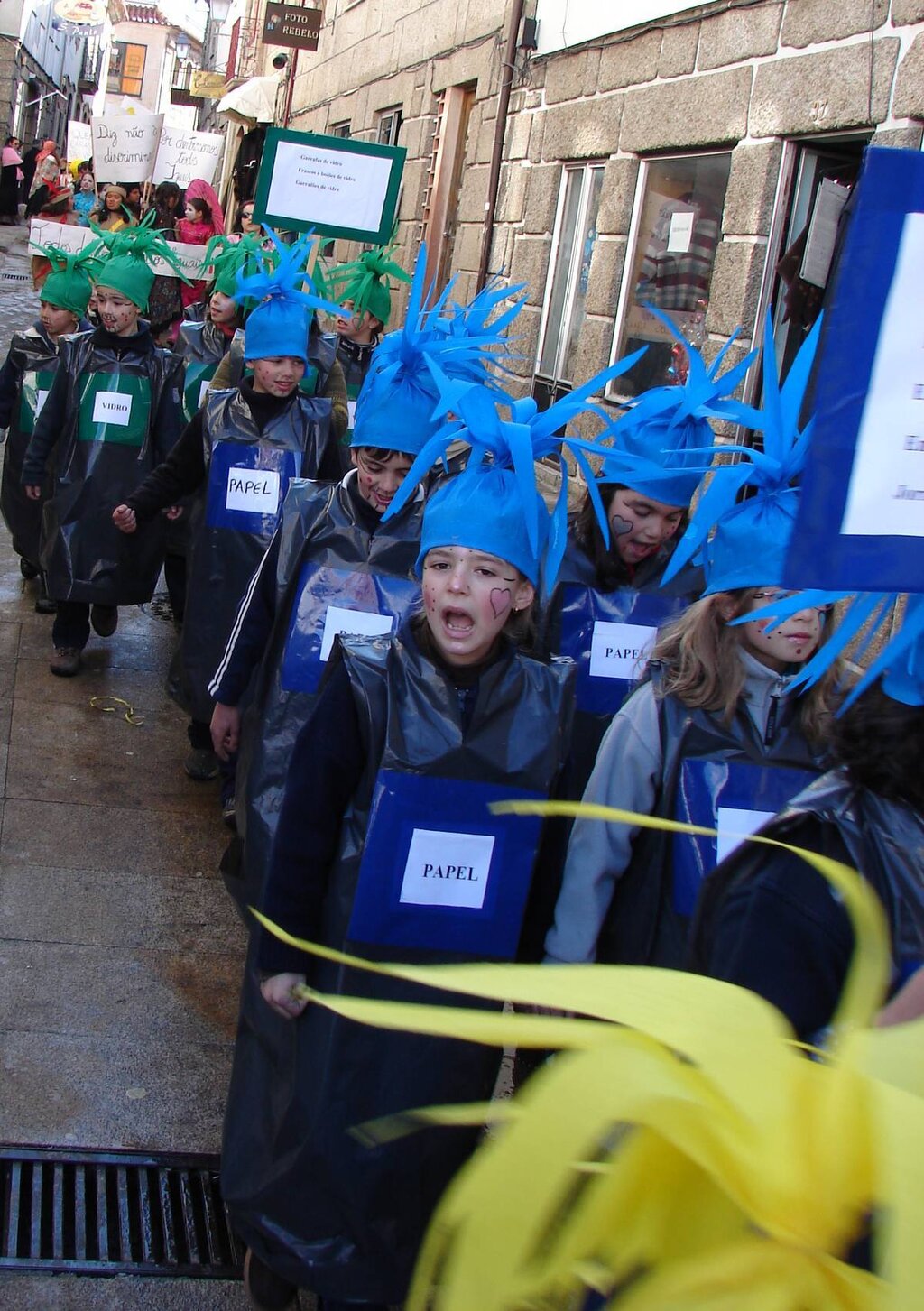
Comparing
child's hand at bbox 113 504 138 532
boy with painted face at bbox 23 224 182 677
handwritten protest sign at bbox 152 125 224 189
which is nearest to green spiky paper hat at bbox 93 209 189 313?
boy with painted face at bbox 23 224 182 677

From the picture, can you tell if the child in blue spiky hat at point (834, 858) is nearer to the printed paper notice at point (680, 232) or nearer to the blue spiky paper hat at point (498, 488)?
the blue spiky paper hat at point (498, 488)

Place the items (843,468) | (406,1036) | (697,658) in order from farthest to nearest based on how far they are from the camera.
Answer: (697,658) < (406,1036) < (843,468)

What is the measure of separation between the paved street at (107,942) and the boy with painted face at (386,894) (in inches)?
19.9

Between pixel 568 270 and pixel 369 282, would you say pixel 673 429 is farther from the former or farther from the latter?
pixel 568 270

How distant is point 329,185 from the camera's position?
8680 millimetres

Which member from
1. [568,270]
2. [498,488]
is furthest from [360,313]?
[498,488]

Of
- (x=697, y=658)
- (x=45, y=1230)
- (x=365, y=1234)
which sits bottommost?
(x=45, y=1230)

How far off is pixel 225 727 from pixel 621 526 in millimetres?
1305

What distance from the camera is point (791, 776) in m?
2.79

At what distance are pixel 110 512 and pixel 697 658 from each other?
14.9 feet

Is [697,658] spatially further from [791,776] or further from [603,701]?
[603,701]

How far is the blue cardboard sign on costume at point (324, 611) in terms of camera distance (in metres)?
3.87

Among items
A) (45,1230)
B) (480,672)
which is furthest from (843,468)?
(45,1230)

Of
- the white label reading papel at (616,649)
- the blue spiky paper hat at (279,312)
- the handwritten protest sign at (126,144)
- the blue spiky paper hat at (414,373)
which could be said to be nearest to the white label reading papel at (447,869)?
the white label reading papel at (616,649)
